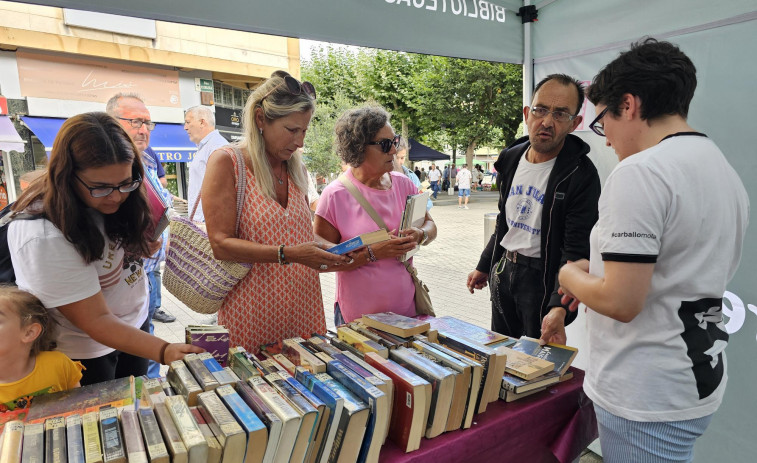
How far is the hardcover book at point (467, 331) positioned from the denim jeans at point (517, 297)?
407 mm

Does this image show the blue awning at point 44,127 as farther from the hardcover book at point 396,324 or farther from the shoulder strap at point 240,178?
the hardcover book at point 396,324

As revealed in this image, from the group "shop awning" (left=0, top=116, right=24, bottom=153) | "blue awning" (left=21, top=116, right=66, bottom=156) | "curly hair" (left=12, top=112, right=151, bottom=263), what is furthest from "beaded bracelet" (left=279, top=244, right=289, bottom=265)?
"blue awning" (left=21, top=116, right=66, bottom=156)

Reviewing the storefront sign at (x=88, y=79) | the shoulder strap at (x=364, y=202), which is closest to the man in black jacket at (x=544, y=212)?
the shoulder strap at (x=364, y=202)

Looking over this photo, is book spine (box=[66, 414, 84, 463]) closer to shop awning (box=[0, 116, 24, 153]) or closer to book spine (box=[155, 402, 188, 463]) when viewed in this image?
book spine (box=[155, 402, 188, 463])

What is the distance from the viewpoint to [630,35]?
246 centimetres

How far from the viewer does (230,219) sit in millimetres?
1787

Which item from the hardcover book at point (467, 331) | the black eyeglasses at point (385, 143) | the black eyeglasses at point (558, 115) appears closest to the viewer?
the hardcover book at point (467, 331)

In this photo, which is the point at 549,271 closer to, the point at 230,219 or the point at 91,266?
the point at 230,219

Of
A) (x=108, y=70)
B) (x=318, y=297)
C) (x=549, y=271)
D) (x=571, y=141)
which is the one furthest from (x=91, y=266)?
(x=108, y=70)

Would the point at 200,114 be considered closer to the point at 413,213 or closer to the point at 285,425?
the point at 413,213

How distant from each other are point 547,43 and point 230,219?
236cm

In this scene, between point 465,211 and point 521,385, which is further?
point 465,211

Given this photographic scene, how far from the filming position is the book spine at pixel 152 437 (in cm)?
88

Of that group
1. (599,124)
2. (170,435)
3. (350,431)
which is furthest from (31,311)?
(599,124)
